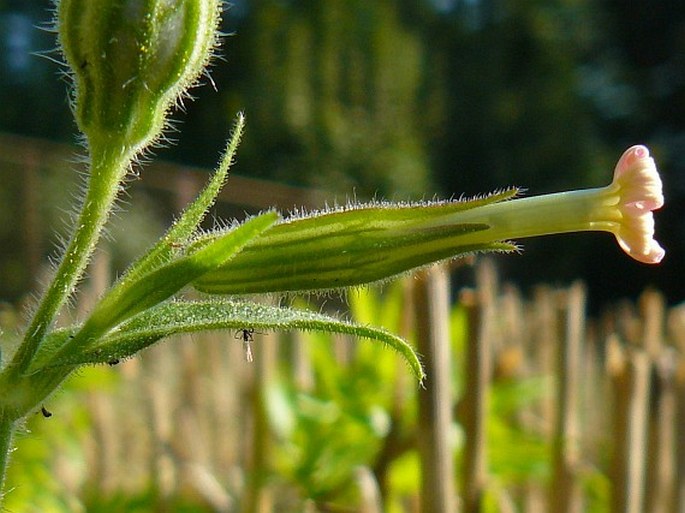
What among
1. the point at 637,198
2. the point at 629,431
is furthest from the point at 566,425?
the point at 637,198

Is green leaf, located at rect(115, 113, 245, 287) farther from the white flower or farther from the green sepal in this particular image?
the white flower

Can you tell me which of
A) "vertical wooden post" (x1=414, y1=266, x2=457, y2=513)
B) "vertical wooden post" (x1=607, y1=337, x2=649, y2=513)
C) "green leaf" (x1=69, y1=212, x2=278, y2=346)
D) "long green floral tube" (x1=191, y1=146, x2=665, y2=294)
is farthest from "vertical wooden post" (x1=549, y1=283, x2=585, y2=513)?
"green leaf" (x1=69, y1=212, x2=278, y2=346)

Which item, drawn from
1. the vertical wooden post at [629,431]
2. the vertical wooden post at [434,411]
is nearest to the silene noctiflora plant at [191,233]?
the vertical wooden post at [434,411]

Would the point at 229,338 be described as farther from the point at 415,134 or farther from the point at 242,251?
the point at 415,134

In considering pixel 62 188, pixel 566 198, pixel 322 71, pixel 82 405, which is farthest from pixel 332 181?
pixel 566 198

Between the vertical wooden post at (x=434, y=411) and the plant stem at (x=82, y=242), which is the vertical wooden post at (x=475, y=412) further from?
the plant stem at (x=82, y=242)

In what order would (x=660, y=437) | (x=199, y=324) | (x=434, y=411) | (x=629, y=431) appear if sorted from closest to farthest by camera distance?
(x=199, y=324), (x=434, y=411), (x=629, y=431), (x=660, y=437)

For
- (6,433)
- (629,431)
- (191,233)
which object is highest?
(629,431)

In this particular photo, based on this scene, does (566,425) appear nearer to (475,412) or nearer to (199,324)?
(475,412)
